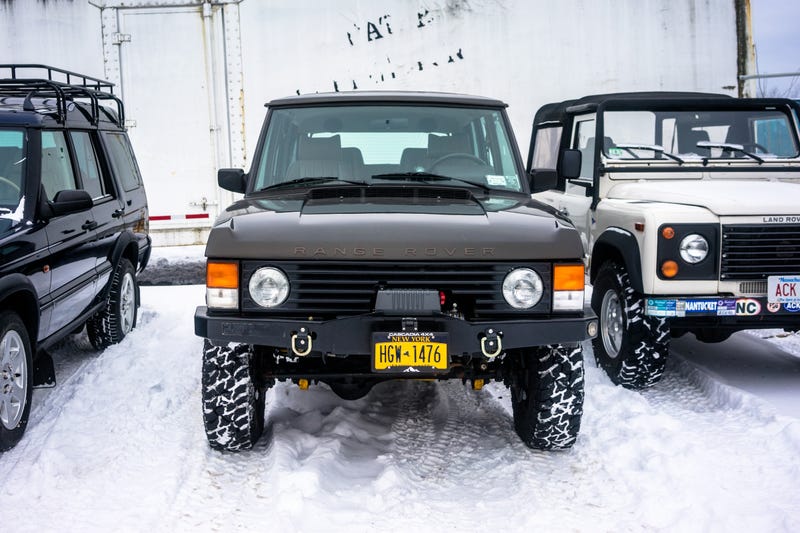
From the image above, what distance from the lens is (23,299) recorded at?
14.7ft

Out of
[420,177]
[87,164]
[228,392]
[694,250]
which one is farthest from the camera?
[87,164]

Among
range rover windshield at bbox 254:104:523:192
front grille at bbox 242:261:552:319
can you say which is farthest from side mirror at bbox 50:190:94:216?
front grille at bbox 242:261:552:319

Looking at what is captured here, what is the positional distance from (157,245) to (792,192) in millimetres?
6840

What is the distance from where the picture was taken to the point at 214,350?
4055 millimetres

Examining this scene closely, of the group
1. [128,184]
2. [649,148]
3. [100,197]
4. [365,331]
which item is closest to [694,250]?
[649,148]

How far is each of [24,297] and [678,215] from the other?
12.1ft

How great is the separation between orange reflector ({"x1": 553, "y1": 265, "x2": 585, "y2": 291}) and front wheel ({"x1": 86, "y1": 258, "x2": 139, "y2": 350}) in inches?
149

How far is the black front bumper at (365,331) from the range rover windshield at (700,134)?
2.90m

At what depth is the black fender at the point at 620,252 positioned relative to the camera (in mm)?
5109

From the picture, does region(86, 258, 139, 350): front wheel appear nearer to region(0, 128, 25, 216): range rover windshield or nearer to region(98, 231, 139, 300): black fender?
region(98, 231, 139, 300): black fender

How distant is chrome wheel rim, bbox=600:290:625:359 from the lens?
18.2 feet

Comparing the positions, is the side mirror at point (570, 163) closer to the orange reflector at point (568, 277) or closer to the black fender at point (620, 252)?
the black fender at point (620, 252)

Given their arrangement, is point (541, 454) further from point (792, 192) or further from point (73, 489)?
point (792, 192)

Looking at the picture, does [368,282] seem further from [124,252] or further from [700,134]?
[700,134]
